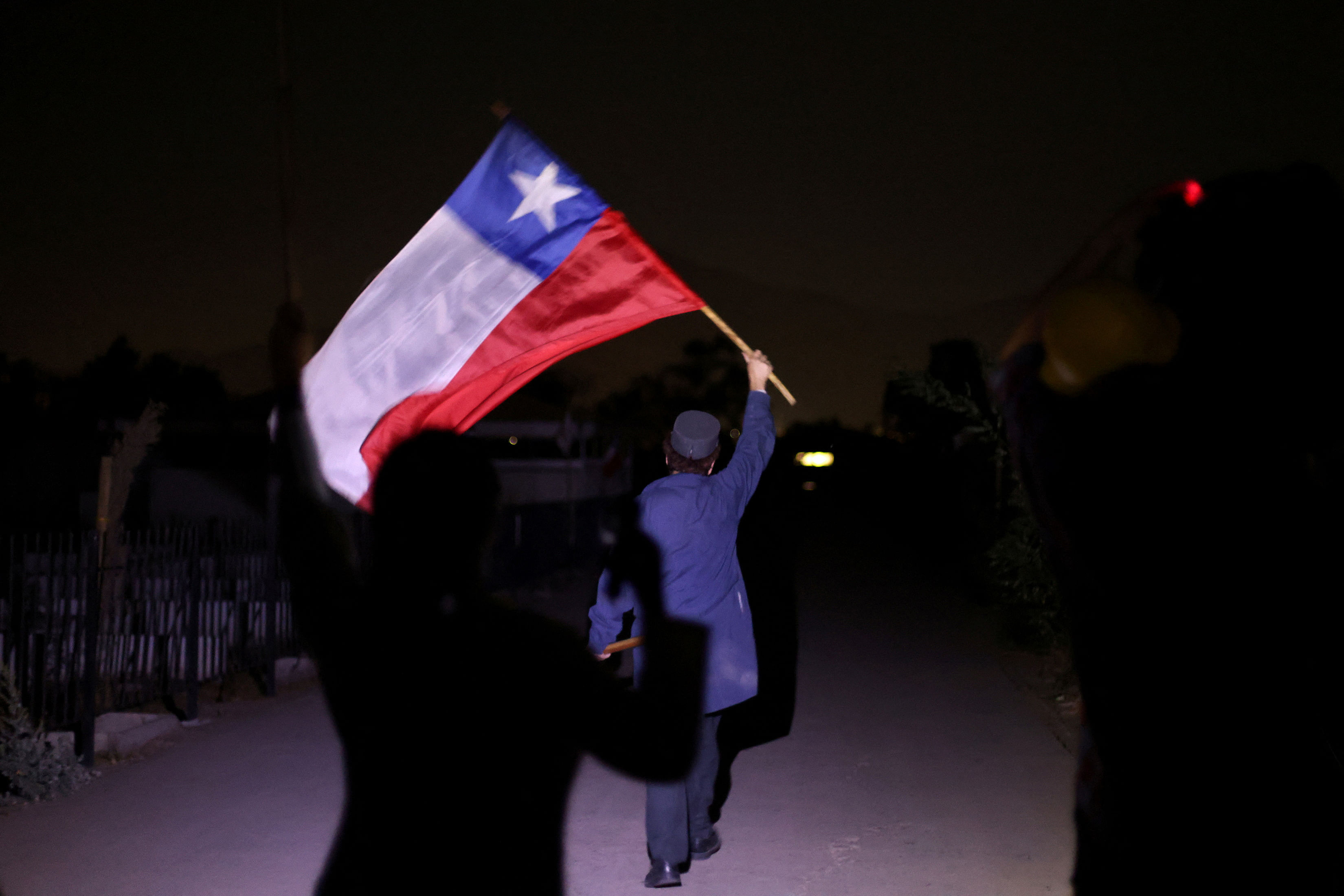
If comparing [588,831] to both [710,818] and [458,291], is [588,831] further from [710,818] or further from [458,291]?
[458,291]

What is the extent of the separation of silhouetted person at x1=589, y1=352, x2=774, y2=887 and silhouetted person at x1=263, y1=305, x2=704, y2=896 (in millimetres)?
2183

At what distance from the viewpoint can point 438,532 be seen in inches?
75.0

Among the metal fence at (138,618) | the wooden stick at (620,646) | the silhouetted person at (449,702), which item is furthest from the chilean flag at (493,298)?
the metal fence at (138,618)

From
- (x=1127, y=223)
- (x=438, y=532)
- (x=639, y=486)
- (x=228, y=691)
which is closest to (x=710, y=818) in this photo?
(x=438, y=532)

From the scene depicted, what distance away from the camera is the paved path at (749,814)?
4.77m

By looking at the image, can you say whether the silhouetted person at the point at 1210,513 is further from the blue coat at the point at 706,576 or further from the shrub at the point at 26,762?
the shrub at the point at 26,762

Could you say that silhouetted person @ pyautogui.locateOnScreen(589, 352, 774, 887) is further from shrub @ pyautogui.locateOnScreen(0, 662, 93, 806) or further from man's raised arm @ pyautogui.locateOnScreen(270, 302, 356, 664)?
shrub @ pyautogui.locateOnScreen(0, 662, 93, 806)

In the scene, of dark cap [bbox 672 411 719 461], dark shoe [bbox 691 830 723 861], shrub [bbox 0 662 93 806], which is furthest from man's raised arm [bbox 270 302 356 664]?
shrub [bbox 0 662 93 806]

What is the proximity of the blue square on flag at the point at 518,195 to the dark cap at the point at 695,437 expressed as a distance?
1.00 metres

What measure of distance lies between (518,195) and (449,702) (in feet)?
9.59

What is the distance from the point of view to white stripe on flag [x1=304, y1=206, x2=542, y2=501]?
3955mm

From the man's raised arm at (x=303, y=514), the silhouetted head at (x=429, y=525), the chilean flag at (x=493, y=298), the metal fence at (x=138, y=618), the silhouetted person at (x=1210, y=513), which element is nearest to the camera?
the silhouetted person at (x=1210, y=513)

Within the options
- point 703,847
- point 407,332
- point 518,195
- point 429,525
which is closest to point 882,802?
point 703,847

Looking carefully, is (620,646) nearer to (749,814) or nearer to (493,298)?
(493,298)
